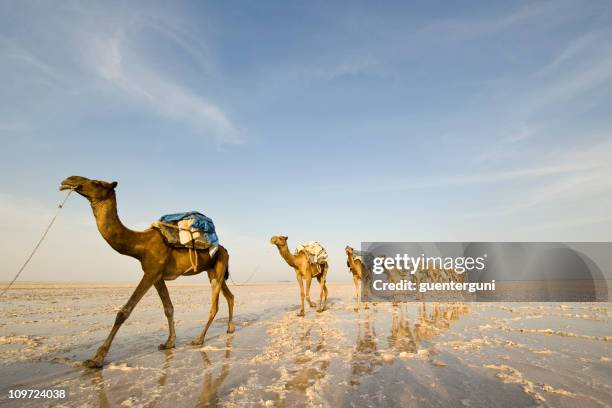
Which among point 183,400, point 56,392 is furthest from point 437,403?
point 56,392

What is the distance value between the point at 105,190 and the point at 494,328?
1066cm

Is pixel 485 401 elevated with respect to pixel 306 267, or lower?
lower

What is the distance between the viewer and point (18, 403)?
405 cm

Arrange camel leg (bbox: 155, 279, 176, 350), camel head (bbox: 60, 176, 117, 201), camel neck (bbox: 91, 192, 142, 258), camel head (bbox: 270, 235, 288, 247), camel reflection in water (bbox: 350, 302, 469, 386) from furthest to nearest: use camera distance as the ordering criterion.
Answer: camel head (bbox: 270, 235, 288, 247), camel leg (bbox: 155, 279, 176, 350), camel neck (bbox: 91, 192, 142, 258), camel head (bbox: 60, 176, 117, 201), camel reflection in water (bbox: 350, 302, 469, 386)

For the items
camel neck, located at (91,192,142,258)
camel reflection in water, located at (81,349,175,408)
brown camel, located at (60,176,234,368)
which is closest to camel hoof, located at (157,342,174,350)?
brown camel, located at (60,176,234,368)

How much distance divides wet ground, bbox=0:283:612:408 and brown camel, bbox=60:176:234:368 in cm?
67

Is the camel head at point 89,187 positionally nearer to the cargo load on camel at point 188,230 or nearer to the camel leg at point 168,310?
the cargo load on camel at point 188,230

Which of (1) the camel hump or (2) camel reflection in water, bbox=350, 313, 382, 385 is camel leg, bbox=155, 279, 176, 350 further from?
(1) the camel hump

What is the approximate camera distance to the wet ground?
416 cm

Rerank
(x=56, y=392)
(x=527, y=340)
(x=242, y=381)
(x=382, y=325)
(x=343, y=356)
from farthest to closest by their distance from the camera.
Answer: (x=382, y=325)
(x=527, y=340)
(x=343, y=356)
(x=242, y=381)
(x=56, y=392)

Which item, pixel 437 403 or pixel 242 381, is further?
pixel 242 381

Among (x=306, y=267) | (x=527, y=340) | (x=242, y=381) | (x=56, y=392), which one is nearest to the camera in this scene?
(x=56, y=392)

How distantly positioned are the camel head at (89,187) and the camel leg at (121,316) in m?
1.91

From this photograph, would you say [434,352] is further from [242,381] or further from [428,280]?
[428,280]
